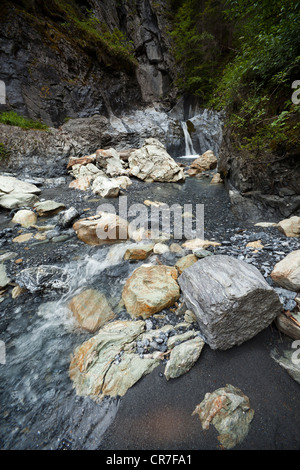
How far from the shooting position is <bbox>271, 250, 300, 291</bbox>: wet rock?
1.99 meters

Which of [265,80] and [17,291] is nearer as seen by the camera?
[17,291]

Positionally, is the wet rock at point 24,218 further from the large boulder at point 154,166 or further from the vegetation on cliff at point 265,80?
the vegetation on cliff at point 265,80

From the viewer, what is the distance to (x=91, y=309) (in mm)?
2514

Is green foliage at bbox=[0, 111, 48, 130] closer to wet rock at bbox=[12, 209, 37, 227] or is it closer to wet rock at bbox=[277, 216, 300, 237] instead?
wet rock at bbox=[12, 209, 37, 227]

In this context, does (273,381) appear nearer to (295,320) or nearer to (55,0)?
(295,320)

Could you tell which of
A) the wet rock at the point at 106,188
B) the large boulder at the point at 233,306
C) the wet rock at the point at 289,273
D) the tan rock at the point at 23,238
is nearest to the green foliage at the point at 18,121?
the wet rock at the point at 106,188

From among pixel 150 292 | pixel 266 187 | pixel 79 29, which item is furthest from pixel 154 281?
pixel 79 29

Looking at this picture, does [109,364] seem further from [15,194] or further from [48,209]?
[15,194]

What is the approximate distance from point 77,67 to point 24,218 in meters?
13.4

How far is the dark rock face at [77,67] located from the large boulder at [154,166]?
21.0ft

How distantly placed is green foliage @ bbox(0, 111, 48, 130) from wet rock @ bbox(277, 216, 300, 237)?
12566 mm

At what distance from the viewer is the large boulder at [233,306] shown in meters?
1.72

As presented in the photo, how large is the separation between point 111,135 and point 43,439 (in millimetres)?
14819
